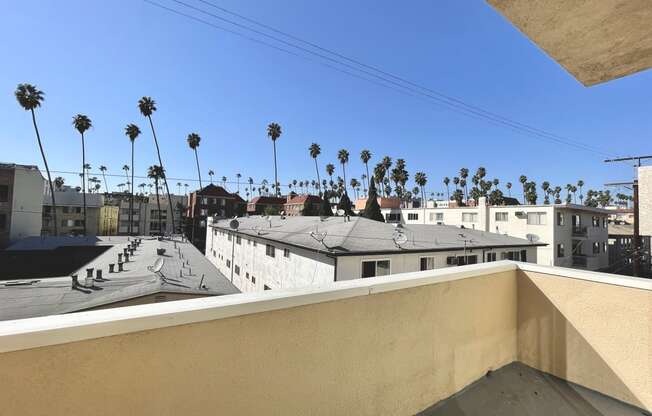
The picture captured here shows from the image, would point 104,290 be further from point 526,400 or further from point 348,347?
point 526,400

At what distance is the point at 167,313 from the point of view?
1.47m

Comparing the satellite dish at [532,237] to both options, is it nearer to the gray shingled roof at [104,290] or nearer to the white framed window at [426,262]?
the white framed window at [426,262]

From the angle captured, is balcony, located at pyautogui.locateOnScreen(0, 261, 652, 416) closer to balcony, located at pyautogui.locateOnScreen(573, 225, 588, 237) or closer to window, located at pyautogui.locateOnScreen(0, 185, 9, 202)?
balcony, located at pyautogui.locateOnScreen(573, 225, 588, 237)

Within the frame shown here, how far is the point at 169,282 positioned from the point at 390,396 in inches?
462

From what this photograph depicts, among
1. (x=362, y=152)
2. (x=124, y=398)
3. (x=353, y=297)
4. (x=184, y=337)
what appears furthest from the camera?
(x=362, y=152)

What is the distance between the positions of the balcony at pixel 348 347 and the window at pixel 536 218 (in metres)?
34.0

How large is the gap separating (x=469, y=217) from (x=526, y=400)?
126 feet

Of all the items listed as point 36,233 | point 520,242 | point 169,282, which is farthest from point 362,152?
point 169,282

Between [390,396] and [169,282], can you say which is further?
[169,282]

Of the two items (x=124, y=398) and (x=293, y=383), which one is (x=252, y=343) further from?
(x=124, y=398)

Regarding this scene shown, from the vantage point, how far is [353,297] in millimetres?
2145

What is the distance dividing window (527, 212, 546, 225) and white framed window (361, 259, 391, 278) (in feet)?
86.5

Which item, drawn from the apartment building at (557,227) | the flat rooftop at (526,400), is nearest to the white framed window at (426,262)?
Answer: the flat rooftop at (526,400)

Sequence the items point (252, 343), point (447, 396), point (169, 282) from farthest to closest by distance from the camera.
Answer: point (169, 282), point (447, 396), point (252, 343)
